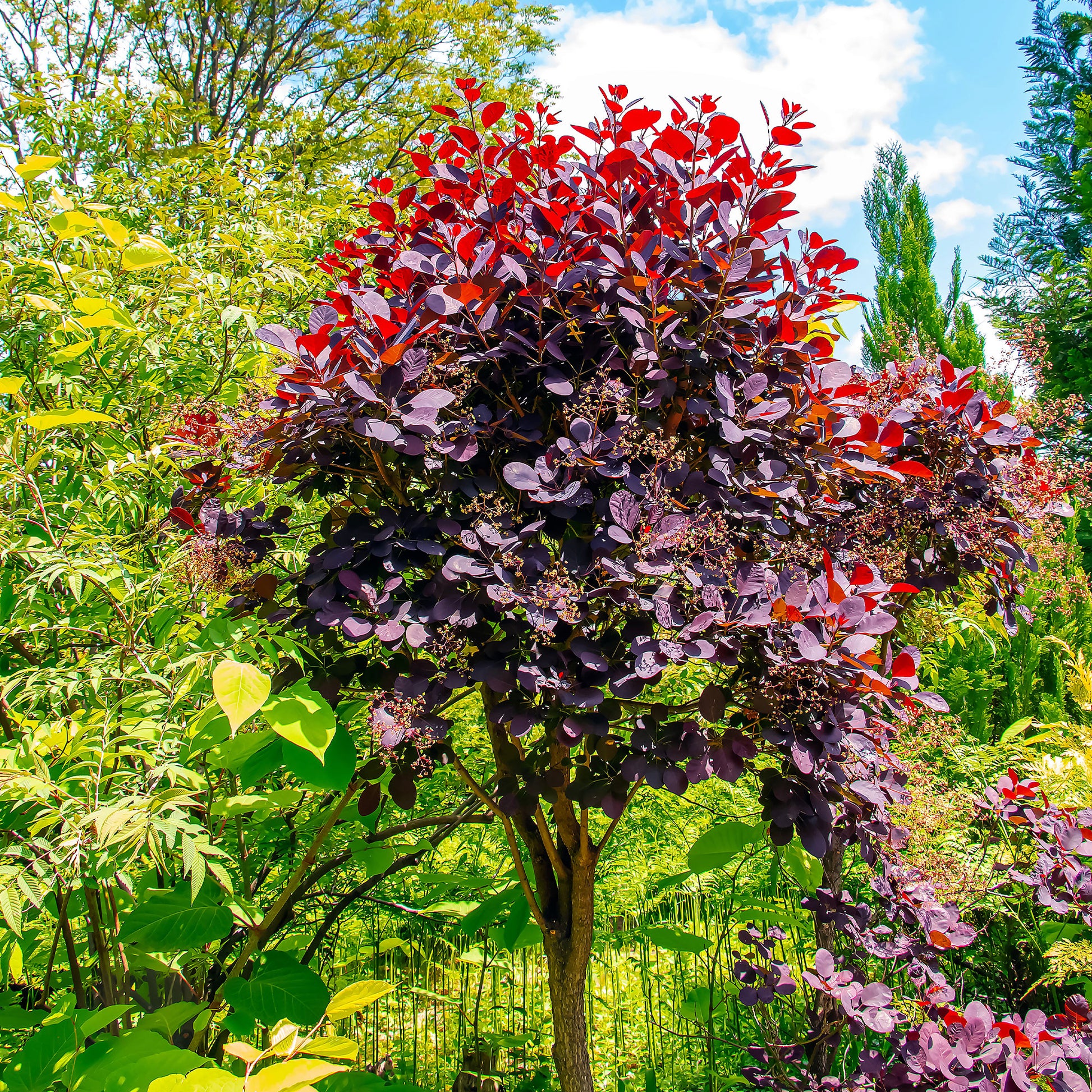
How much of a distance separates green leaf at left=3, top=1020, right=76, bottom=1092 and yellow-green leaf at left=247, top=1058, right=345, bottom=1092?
532mm

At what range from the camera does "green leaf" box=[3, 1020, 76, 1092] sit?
124 centimetres

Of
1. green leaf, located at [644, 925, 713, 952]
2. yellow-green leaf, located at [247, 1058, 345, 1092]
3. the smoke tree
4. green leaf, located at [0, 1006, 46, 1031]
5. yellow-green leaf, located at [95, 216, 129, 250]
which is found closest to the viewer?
yellow-green leaf, located at [247, 1058, 345, 1092]

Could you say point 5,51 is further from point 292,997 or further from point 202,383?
point 292,997

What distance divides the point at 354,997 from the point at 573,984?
723 mm

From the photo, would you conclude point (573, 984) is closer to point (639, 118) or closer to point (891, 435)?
point (891, 435)

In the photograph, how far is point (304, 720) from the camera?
111 centimetres

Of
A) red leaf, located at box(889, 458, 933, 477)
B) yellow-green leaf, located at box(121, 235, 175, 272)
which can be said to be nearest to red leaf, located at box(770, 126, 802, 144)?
red leaf, located at box(889, 458, 933, 477)

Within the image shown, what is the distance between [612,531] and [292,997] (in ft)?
3.85

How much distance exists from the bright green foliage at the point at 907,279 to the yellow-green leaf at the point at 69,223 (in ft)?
26.5

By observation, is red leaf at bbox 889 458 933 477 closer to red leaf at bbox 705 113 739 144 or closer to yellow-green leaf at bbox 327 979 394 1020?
Result: red leaf at bbox 705 113 739 144

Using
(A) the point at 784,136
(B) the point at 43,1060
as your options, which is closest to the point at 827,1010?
(B) the point at 43,1060

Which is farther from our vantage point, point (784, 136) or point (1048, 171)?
point (1048, 171)

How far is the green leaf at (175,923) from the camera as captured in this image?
4.82ft

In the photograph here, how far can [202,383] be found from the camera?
81.5 inches
